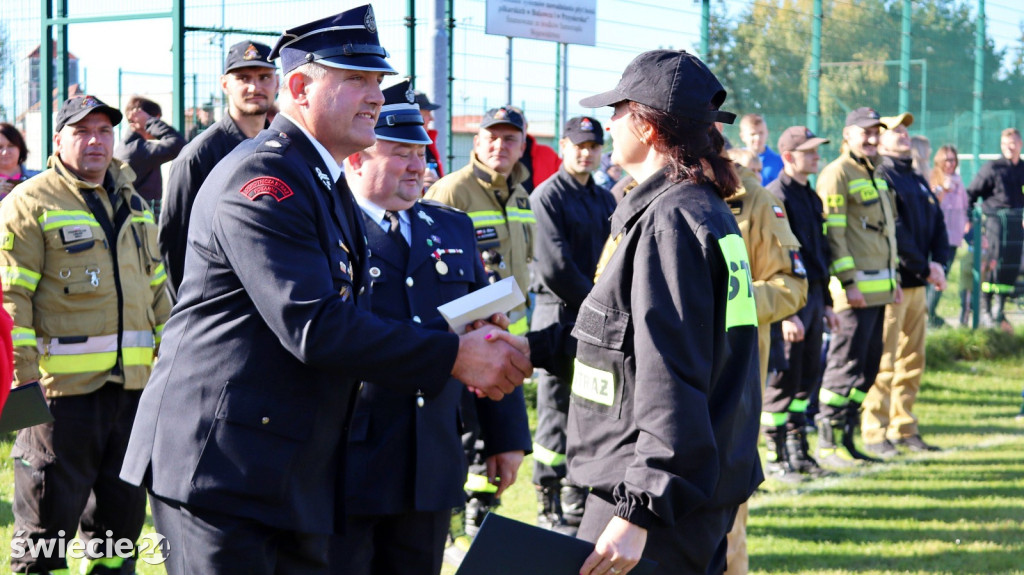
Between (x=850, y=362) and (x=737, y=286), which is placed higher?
(x=737, y=286)

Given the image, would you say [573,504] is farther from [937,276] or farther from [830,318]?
[937,276]

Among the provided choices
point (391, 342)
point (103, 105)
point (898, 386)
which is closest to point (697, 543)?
point (391, 342)

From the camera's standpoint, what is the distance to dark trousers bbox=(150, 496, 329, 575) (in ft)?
8.96

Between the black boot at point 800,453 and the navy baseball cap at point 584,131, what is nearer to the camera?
the navy baseball cap at point 584,131

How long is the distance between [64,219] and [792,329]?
4.53m

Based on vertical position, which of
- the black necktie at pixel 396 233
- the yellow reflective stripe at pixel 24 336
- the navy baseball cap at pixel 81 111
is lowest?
the yellow reflective stripe at pixel 24 336

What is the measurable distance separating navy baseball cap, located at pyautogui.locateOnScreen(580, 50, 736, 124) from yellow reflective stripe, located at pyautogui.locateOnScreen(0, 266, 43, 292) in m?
3.06

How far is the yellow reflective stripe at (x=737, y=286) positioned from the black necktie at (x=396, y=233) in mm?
1234

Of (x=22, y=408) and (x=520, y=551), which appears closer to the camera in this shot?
(x=520, y=551)

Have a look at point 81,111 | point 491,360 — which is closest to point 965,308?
point 81,111

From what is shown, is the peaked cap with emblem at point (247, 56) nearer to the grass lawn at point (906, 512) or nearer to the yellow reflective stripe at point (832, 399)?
the grass lawn at point (906, 512)

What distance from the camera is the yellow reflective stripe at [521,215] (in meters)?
6.98

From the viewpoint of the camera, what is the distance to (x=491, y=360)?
3039 millimetres

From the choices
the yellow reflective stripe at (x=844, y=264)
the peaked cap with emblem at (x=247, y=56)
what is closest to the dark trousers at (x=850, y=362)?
the yellow reflective stripe at (x=844, y=264)
